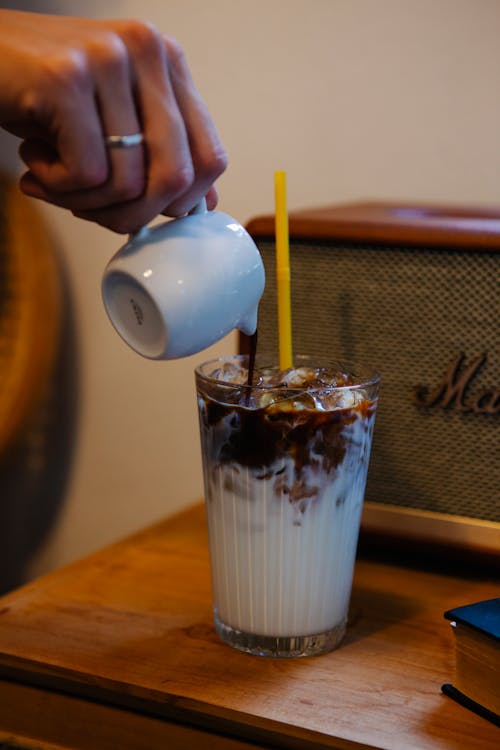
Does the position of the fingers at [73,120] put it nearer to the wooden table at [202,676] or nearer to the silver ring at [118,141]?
the silver ring at [118,141]

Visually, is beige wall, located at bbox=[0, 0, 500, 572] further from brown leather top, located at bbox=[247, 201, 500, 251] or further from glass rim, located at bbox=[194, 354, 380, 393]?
glass rim, located at bbox=[194, 354, 380, 393]

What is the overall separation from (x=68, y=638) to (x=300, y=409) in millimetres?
278

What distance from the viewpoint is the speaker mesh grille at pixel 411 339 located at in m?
0.83

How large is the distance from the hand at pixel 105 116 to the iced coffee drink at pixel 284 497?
17 centimetres

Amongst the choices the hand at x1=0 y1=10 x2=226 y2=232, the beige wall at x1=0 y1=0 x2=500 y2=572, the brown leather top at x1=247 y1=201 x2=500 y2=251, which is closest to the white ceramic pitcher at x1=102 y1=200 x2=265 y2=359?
the hand at x1=0 y1=10 x2=226 y2=232

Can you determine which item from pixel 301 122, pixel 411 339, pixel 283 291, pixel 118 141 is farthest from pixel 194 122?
pixel 301 122

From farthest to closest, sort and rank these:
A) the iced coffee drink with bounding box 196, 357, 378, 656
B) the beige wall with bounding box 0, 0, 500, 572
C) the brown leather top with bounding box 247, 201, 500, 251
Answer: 1. the beige wall with bounding box 0, 0, 500, 572
2. the brown leather top with bounding box 247, 201, 500, 251
3. the iced coffee drink with bounding box 196, 357, 378, 656

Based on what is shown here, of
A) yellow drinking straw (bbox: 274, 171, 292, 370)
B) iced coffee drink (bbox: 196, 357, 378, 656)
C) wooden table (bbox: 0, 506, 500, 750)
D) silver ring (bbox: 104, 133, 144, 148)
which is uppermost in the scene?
silver ring (bbox: 104, 133, 144, 148)

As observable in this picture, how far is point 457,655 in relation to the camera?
66 cm

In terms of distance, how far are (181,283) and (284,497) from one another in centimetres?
20

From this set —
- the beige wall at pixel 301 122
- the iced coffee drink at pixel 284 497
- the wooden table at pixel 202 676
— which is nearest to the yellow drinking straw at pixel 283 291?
the iced coffee drink at pixel 284 497

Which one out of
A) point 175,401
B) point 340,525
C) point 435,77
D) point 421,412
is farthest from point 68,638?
point 435,77

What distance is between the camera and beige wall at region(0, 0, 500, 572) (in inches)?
44.1

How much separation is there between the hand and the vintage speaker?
26 centimetres
